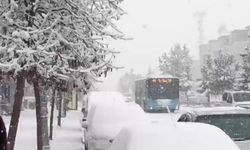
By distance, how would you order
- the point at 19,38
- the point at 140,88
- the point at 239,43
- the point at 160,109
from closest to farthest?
the point at 19,38
the point at 160,109
the point at 140,88
the point at 239,43

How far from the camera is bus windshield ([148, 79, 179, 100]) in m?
49.0

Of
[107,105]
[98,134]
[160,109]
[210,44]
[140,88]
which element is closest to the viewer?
[98,134]

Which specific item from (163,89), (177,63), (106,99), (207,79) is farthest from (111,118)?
(177,63)

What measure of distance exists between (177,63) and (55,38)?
84.0 metres

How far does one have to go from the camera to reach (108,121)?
14.6 m

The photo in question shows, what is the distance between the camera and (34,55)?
8.94m

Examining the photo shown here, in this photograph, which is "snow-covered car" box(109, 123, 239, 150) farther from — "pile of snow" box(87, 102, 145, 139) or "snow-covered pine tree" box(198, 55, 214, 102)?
"snow-covered pine tree" box(198, 55, 214, 102)

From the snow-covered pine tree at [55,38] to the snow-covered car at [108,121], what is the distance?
319 cm

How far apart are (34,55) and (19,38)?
0.36 metres

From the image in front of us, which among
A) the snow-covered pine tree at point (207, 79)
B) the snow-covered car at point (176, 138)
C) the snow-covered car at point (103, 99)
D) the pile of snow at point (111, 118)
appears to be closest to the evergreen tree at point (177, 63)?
the snow-covered pine tree at point (207, 79)

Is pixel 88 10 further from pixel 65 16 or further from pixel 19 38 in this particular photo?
pixel 19 38

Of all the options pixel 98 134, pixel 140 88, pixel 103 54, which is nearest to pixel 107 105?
pixel 98 134

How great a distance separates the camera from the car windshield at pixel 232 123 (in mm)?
9797

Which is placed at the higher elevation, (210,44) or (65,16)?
(210,44)
